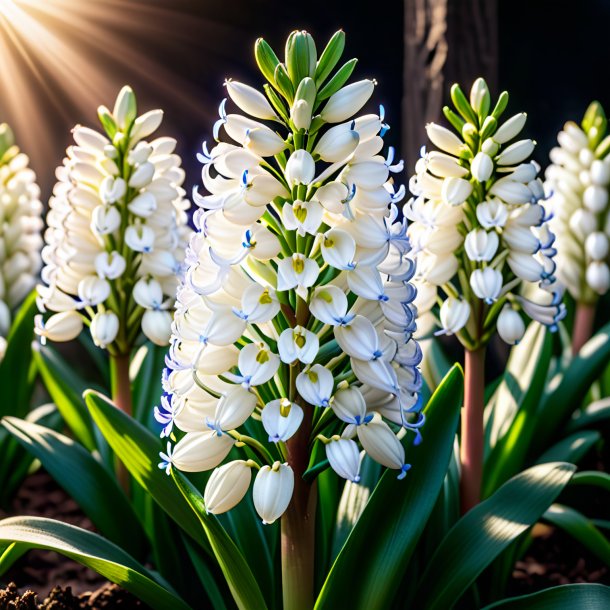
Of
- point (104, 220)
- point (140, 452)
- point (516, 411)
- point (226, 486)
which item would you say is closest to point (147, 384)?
point (104, 220)

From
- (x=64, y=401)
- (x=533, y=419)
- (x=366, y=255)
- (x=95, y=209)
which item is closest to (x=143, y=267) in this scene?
(x=95, y=209)

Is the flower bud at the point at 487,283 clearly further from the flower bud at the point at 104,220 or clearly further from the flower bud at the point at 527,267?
the flower bud at the point at 104,220

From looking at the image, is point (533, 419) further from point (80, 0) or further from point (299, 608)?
point (80, 0)

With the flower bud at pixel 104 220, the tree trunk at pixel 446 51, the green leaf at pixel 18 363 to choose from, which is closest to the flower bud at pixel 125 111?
the flower bud at pixel 104 220

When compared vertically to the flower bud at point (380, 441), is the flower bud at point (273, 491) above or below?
below

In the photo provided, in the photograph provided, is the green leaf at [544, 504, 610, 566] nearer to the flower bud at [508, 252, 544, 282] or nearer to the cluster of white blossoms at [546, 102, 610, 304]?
the flower bud at [508, 252, 544, 282]

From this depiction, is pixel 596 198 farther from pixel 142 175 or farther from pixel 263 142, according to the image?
pixel 263 142

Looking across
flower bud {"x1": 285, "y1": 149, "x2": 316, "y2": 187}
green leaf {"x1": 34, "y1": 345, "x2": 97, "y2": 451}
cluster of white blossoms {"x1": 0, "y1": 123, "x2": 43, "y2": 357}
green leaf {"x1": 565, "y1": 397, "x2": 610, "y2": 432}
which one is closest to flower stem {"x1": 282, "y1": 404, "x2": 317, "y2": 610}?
flower bud {"x1": 285, "y1": 149, "x2": 316, "y2": 187}
